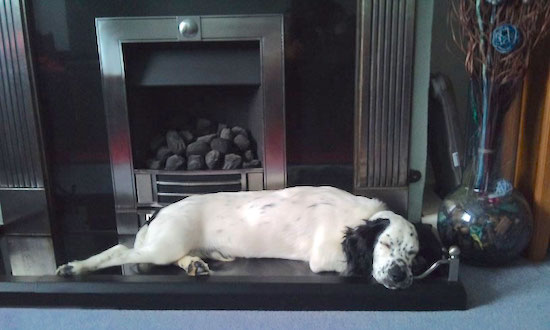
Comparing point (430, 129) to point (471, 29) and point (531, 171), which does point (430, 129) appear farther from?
point (471, 29)

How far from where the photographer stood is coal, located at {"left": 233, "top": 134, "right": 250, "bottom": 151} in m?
1.90

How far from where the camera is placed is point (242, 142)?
1.90 meters

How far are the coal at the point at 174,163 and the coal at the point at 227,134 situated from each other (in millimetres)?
203

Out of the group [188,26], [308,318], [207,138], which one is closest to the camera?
[308,318]

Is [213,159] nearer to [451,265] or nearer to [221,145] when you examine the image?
[221,145]

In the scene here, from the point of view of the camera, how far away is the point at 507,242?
148cm

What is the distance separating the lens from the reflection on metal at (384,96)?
1.61m

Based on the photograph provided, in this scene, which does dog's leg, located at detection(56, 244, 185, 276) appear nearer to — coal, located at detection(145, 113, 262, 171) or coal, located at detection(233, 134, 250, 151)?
coal, located at detection(145, 113, 262, 171)

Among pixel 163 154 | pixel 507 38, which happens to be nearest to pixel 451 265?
pixel 507 38

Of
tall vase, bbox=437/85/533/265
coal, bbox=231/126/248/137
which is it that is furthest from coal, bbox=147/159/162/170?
tall vase, bbox=437/85/533/265

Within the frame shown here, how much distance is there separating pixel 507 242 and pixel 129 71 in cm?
149

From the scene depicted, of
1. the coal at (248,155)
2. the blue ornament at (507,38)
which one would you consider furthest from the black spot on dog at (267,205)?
the blue ornament at (507,38)

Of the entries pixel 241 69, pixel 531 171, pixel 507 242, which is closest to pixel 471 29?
pixel 531 171

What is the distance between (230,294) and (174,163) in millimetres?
690
